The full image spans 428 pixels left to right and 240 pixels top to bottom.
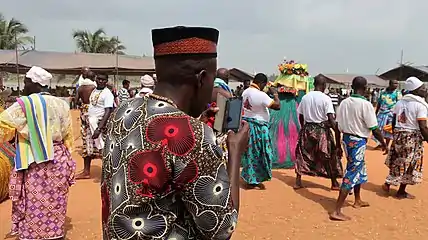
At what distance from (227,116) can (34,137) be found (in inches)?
101

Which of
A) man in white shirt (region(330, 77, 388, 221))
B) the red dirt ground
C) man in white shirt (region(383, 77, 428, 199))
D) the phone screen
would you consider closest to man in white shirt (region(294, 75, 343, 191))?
the red dirt ground

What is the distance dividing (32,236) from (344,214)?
11.5ft

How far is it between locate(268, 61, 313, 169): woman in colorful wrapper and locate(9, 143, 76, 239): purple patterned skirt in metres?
4.72

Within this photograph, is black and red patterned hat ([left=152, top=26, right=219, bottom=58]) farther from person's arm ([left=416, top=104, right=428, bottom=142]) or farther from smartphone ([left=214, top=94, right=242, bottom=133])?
person's arm ([left=416, top=104, right=428, bottom=142])

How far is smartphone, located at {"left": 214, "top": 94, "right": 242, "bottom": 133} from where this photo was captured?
1686 mm

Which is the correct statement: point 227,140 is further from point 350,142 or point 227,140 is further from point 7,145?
point 7,145

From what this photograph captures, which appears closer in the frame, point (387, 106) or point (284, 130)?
point (284, 130)

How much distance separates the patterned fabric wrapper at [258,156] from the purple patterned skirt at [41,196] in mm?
3217

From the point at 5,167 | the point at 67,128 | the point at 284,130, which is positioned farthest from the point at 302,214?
the point at 5,167

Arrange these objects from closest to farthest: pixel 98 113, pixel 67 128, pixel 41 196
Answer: pixel 41 196 → pixel 67 128 → pixel 98 113

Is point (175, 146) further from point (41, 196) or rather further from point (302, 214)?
point (302, 214)

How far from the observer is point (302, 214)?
5.52 meters

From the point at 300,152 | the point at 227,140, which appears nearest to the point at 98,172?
the point at 300,152

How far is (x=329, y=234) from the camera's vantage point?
4.79 meters
